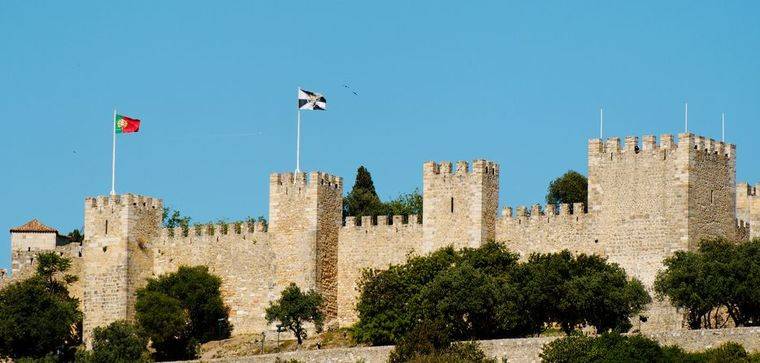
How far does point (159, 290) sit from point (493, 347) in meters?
17.0

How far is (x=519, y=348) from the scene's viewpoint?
5359cm

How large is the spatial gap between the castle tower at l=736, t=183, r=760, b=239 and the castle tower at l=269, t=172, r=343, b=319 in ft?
43.9

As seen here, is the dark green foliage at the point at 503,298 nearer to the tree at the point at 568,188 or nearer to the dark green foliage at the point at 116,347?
the dark green foliage at the point at 116,347

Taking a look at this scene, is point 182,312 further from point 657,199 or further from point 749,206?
point 749,206

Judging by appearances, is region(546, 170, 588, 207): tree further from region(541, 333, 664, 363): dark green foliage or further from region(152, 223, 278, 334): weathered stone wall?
region(541, 333, 664, 363): dark green foliage

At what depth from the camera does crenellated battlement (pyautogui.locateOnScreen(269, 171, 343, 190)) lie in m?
66.4

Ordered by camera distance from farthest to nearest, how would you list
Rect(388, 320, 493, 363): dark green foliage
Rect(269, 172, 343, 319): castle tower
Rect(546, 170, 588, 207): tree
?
Rect(546, 170, 588, 207): tree, Rect(269, 172, 343, 319): castle tower, Rect(388, 320, 493, 363): dark green foliage

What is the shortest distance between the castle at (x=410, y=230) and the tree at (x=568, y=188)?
1374 cm

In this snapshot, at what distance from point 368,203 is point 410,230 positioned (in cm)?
1770

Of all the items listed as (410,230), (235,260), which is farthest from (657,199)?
(235,260)

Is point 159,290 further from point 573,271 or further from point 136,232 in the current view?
point 573,271

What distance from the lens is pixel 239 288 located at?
223 ft

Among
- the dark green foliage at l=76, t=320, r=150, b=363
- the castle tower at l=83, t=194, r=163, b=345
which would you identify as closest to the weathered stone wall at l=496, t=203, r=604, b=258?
the dark green foliage at l=76, t=320, r=150, b=363

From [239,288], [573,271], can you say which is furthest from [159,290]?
[573,271]
